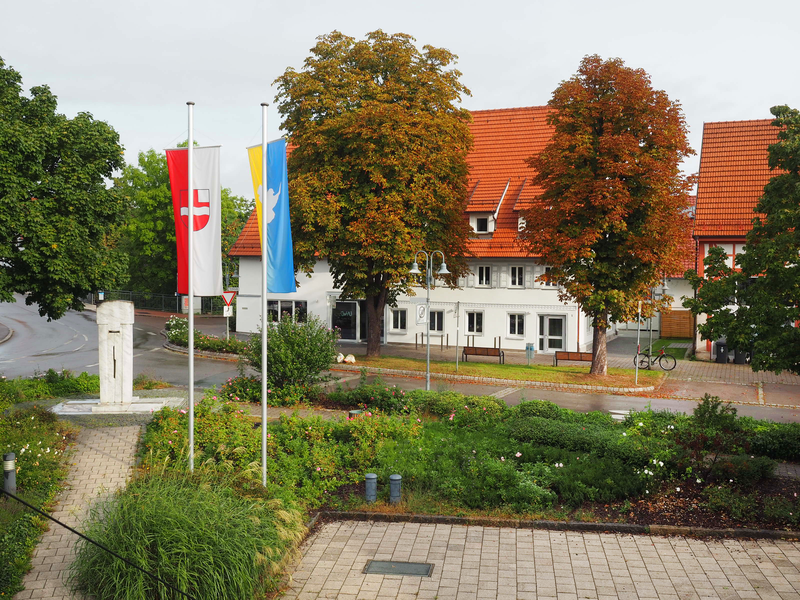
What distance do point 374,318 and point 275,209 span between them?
65.8 ft

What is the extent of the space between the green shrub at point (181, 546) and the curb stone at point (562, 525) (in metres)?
2.12

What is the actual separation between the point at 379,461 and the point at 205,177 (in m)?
5.51

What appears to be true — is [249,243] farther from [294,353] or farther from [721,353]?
[721,353]

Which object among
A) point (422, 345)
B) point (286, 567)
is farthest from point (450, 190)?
point (286, 567)

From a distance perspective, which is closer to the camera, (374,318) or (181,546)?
(181,546)

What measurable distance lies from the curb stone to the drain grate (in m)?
1.56

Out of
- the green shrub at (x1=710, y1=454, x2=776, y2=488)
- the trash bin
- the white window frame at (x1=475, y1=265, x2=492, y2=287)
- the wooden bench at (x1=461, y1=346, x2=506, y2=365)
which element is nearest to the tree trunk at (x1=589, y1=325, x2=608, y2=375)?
the wooden bench at (x1=461, y1=346, x2=506, y2=365)

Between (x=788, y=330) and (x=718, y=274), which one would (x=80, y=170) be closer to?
(x=718, y=274)

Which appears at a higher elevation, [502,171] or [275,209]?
[502,171]

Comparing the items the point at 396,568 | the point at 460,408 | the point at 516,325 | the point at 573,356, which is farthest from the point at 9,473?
the point at 516,325

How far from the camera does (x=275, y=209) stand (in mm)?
10922

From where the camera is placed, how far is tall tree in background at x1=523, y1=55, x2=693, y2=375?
2461 centimetres

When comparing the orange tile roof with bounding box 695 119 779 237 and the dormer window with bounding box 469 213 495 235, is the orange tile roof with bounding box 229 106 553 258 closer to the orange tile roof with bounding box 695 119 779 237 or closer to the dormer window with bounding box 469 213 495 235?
the dormer window with bounding box 469 213 495 235

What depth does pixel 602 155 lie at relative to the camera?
25062 millimetres
